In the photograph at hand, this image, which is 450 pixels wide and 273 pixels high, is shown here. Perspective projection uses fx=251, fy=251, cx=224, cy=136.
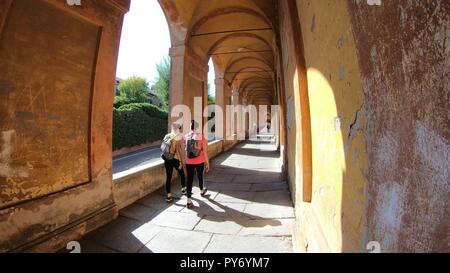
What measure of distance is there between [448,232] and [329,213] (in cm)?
117

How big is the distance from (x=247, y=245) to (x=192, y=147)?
2.08m

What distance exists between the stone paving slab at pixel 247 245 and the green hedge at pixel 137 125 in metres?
14.5

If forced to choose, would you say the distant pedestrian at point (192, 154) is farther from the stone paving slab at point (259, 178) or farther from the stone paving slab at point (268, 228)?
the stone paving slab at point (259, 178)

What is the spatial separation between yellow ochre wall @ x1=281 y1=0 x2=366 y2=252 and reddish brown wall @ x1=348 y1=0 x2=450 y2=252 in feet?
0.50

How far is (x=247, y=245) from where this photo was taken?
10.5 feet

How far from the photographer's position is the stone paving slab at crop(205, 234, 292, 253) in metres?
3.08

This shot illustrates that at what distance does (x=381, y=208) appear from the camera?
3.41 feet

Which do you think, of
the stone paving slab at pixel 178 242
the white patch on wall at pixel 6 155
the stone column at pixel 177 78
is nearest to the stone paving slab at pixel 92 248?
the stone paving slab at pixel 178 242

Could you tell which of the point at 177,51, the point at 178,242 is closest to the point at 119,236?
the point at 178,242

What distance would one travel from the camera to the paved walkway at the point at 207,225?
10.5ft

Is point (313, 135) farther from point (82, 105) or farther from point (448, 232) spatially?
point (82, 105)

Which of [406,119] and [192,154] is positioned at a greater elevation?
[406,119]

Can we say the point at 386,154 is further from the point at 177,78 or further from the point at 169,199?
the point at 177,78
